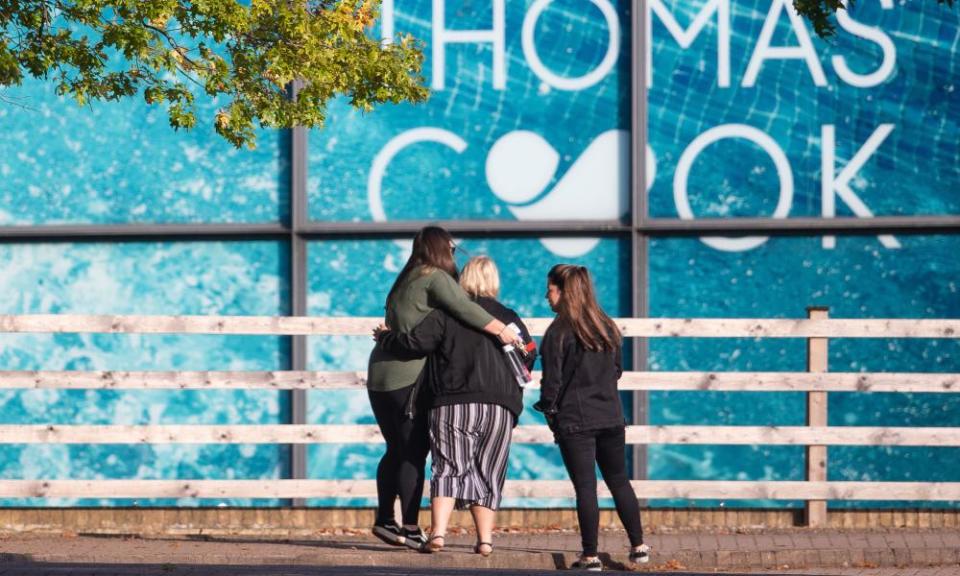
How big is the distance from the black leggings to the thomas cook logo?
2.61 metres

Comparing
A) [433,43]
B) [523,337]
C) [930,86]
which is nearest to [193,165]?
[433,43]

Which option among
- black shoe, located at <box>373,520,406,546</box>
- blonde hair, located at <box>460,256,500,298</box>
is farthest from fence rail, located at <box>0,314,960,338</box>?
black shoe, located at <box>373,520,406,546</box>

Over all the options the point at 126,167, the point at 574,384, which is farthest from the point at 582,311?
the point at 126,167

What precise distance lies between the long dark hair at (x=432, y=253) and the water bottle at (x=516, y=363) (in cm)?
49

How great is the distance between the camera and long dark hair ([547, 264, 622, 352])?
9633mm

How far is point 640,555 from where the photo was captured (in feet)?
32.1

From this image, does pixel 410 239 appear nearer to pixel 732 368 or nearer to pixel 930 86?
pixel 732 368

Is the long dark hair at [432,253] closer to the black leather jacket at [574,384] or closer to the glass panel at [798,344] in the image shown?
the black leather jacket at [574,384]

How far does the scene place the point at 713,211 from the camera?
1227cm

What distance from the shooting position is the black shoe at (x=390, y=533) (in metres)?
10.1

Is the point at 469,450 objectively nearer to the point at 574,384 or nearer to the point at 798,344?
the point at 574,384

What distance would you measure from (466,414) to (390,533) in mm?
845

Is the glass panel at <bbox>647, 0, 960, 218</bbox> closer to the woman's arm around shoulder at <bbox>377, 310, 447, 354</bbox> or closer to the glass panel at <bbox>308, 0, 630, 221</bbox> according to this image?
the glass panel at <bbox>308, 0, 630, 221</bbox>

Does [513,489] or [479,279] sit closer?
[479,279]
